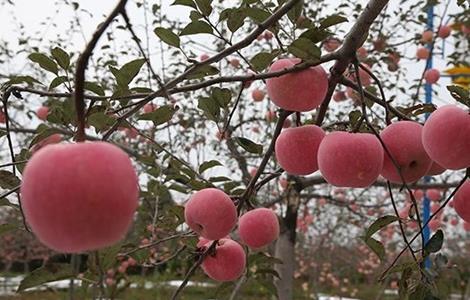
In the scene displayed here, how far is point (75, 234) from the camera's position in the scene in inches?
16.3

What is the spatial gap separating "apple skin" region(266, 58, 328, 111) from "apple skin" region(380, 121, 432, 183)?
0.10 meters

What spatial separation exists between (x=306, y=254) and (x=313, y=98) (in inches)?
235

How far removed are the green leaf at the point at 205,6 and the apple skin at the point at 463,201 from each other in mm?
458

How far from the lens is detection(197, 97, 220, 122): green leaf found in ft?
3.19

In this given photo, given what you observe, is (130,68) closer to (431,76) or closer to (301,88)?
(301,88)

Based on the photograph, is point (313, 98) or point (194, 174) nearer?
point (313, 98)

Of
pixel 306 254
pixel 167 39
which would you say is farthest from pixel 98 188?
pixel 306 254

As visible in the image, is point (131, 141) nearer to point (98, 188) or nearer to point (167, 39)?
point (167, 39)

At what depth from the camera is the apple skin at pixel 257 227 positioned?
104 centimetres

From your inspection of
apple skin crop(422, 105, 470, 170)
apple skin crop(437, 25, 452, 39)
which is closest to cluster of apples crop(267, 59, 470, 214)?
apple skin crop(422, 105, 470, 170)

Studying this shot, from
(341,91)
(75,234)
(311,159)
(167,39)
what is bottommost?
(75,234)

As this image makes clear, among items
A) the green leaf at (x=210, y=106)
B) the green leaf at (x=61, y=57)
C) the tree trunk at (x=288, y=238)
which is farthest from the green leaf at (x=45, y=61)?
the tree trunk at (x=288, y=238)

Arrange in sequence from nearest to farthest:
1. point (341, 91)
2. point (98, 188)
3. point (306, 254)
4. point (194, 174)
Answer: point (98, 188), point (194, 174), point (341, 91), point (306, 254)

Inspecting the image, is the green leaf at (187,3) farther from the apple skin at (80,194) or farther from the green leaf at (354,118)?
the apple skin at (80,194)
